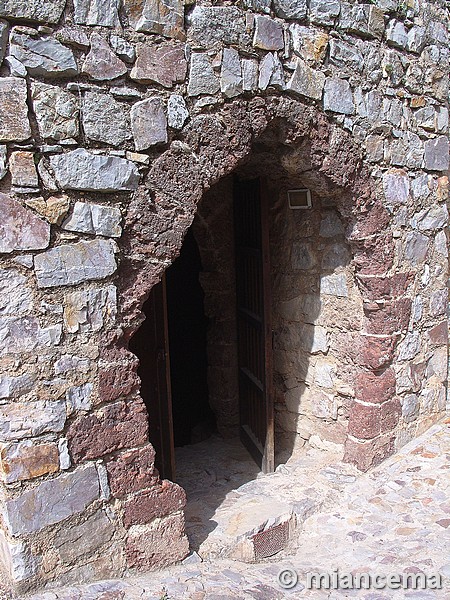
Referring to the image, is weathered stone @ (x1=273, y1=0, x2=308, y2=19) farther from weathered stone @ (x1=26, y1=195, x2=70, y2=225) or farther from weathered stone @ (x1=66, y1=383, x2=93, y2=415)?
weathered stone @ (x1=66, y1=383, x2=93, y2=415)

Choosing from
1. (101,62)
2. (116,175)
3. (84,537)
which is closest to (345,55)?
(101,62)

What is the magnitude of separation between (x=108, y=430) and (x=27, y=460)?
1.19ft

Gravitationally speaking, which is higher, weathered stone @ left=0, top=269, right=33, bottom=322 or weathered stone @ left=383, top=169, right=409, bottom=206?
weathered stone @ left=383, top=169, right=409, bottom=206

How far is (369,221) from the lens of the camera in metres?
3.48

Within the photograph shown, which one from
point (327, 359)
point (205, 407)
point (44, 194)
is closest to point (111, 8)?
A: point (44, 194)

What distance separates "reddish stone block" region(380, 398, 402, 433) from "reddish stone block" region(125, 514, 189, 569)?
4.95 ft

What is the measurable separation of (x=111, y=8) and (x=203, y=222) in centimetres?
200

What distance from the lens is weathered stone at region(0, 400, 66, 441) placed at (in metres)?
2.35

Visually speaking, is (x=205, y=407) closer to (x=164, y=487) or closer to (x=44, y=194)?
(x=164, y=487)

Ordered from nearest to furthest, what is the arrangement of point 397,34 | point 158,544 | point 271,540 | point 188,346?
point 158,544 → point 271,540 → point 397,34 → point 188,346

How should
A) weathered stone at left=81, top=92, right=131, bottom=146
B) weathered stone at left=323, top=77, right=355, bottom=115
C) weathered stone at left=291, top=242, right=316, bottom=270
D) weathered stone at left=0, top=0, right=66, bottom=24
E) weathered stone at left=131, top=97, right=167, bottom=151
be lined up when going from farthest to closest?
weathered stone at left=291, top=242, right=316, bottom=270 → weathered stone at left=323, top=77, right=355, bottom=115 → weathered stone at left=131, top=97, right=167, bottom=151 → weathered stone at left=81, top=92, right=131, bottom=146 → weathered stone at left=0, top=0, right=66, bottom=24

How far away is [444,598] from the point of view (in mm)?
2701

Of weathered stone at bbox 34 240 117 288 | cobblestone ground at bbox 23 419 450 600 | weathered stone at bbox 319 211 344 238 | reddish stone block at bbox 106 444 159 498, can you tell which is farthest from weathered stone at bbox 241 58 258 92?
cobblestone ground at bbox 23 419 450 600

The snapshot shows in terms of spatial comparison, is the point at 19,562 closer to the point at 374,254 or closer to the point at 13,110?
the point at 13,110
